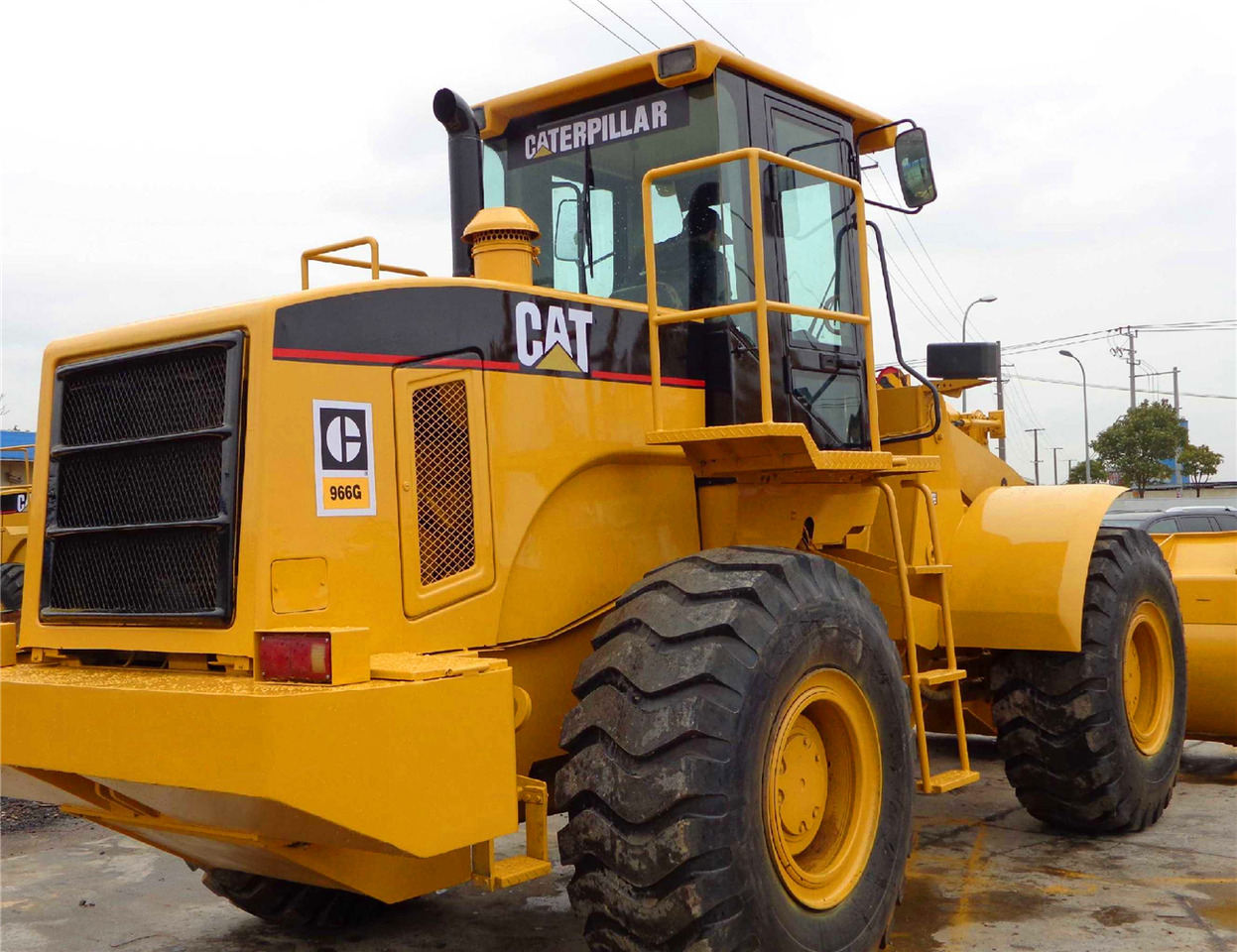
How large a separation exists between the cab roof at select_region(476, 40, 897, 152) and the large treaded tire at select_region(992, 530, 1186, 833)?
2718mm

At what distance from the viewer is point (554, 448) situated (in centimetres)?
427

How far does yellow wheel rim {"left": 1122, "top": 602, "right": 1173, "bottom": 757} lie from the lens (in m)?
6.60

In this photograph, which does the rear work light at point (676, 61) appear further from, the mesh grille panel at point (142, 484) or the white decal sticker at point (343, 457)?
the mesh grille panel at point (142, 484)

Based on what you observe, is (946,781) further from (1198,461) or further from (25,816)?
(1198,461)

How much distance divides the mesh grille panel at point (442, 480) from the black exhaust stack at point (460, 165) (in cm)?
119

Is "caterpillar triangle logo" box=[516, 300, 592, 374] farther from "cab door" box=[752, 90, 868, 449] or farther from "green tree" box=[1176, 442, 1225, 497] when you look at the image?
"green tree" box=[1176, 442, 1225, 497]

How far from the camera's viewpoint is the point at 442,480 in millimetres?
3973

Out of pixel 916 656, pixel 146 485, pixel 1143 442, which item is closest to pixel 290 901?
pixel 146 485

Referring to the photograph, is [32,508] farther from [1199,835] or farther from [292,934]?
[1199,835]

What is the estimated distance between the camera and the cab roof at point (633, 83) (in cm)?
502

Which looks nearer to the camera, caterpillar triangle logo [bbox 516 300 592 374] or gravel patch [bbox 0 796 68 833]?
caterpillar triangle logo [bbox 516 300 592 374]

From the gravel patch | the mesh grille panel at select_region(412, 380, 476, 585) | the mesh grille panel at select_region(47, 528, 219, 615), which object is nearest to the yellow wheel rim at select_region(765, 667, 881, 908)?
the mesh grille panel at select_region(412, 380, 476, 585)

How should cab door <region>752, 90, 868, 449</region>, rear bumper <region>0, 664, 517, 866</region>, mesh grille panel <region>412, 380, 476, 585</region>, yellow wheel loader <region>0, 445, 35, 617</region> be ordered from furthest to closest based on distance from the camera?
yellow wheel loader <region>0, 445, 35, 617</region> → cab door <region>752, 90, 868, 449</region> → mesh grille panel <region>412, 380, 476, 585</region> → rear bumper <region>0, 664, 517, 866</region>

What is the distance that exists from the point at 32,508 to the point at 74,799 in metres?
1.01
